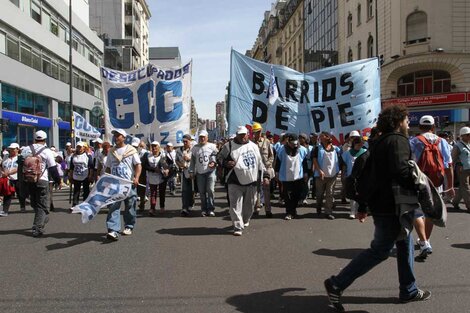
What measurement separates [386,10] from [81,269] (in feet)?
104

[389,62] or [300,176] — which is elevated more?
[389,62]

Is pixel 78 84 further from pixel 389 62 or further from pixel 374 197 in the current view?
pixel 374 197

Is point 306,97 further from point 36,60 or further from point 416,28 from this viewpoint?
point 36,60

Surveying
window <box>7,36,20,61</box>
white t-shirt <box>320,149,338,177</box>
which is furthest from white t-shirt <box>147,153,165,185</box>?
window <box>7,36,20,61</box>

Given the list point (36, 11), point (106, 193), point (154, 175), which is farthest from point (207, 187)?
point (36, 11)

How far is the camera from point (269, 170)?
10461 millimetres

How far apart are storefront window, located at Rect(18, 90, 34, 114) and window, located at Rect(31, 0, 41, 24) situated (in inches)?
195

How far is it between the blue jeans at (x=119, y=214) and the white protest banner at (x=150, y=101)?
2.92 m

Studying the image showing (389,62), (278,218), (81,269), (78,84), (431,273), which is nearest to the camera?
(431,273)

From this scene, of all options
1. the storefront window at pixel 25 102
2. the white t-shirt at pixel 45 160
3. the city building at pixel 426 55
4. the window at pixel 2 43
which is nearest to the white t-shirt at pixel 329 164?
the white t-shirt at pixel 45 160

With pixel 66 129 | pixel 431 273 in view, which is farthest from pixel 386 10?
pixel 431 273

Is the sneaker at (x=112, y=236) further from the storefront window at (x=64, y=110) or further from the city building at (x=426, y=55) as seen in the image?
the storefront window at (x=64, y=110)

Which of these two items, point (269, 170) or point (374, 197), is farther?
point (269, 170)

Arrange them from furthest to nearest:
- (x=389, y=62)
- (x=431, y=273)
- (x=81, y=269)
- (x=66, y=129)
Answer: (x=66, y=129), (x=389, y=62), (x=81, y=269), (x=431, y=273)
